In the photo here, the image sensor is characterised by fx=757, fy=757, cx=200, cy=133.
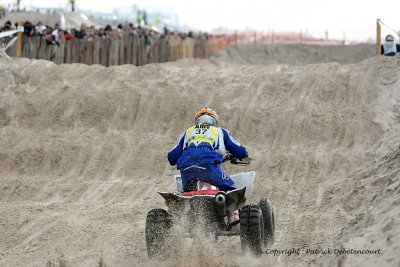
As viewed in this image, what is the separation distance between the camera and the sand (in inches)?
380

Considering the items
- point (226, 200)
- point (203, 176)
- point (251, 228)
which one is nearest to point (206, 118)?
point (203, 176)

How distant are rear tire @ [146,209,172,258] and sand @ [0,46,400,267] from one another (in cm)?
15

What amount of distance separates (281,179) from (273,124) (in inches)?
97.1

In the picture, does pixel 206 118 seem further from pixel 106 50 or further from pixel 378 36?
pixel 106 50

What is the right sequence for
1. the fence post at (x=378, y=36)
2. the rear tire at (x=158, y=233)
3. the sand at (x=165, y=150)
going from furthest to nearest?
the fence post at (x=378, y=36) → the sand at (x=165, y=150) → the rear tire at (x=158, y=233)

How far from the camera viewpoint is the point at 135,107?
1731cm

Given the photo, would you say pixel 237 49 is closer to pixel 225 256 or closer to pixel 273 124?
pixel 273 124

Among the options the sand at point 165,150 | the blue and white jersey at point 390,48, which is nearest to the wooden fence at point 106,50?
the sand at point 165,150

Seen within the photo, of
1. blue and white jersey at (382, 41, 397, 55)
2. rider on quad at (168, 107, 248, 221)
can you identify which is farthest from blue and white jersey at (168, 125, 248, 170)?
blue and white jersey at (382, 41, 397, 55)

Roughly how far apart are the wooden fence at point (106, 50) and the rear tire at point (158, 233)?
13.8 m

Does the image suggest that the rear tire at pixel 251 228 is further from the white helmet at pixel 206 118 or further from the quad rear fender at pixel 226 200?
the white helmet at pixel 206 118

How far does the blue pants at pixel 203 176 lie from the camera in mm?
8445

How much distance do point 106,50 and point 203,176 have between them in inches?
607

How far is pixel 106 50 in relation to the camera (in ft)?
76.4
